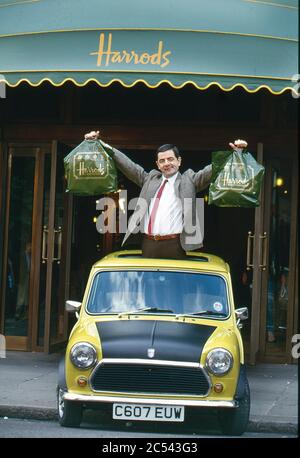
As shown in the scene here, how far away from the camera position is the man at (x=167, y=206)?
10.8 meters

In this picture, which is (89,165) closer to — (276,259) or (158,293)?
(158,293)

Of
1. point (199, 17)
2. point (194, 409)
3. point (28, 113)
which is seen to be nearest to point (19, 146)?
point (28, 113)

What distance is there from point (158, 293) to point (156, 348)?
994 millimetres

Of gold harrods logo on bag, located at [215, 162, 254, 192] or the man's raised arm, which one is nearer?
gold harrods logo on bag, located at [215, 162, 254, 192]

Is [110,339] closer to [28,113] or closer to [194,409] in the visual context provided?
[194,409]

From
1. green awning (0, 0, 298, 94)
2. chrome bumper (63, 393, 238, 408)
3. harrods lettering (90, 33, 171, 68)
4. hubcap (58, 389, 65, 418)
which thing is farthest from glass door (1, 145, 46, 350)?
chrome bumper (63, 393, 238, 408)

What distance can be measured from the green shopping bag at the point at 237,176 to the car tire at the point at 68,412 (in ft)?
10.3

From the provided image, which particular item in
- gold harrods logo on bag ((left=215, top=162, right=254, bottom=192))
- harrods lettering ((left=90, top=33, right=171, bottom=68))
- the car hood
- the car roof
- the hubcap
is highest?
harrods lettering ((left=90, top=33, right=171, bottom=68))

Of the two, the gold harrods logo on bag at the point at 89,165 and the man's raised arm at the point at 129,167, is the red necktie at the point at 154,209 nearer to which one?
the man's raised arm at the point at 129,167

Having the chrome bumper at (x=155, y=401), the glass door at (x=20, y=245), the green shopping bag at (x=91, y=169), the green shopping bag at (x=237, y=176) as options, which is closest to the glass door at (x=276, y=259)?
the green shopping bag at (x=237, y=176)

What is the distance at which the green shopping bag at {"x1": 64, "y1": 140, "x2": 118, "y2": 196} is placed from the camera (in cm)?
1101

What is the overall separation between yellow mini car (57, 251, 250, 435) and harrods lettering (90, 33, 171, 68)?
267 centimetres

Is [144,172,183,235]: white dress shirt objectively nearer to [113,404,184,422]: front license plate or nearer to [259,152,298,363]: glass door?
[113,404,184,422]: front license plate

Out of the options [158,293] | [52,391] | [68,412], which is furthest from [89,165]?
[68,412]
